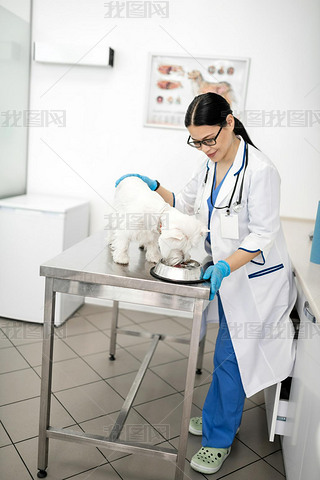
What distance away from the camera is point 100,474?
1.67 m

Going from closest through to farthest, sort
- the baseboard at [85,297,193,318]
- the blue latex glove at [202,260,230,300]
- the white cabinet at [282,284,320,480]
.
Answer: the white cabinet at [282,284,320,480], the blue latex glove at [202,260,230,300], the baseboard at [85,297,193,318]

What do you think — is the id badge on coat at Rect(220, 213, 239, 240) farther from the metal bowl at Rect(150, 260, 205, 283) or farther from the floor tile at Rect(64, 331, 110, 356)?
the floor tile at Rect(64, 331, 110, 356)

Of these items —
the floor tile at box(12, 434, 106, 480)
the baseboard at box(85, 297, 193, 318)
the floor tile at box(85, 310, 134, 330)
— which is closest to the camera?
the floor tile at box(12, 434, 106, 480)

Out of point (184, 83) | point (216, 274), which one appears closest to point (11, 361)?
point (216, 274)

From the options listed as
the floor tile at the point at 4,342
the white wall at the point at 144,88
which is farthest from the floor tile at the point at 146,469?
the white wall at the point at 144,88

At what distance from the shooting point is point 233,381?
1.78 metres

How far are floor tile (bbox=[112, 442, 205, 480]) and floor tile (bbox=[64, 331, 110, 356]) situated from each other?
39.5 inches

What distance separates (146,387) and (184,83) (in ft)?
7.33

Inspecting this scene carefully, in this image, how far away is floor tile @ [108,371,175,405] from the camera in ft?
7.47

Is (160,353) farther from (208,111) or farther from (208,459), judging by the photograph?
(208,111)

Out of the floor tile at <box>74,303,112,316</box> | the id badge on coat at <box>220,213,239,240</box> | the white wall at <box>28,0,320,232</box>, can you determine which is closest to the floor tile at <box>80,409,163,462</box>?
the id badge on coat at <box>220,213,239,240</box>

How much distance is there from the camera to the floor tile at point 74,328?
2.95m

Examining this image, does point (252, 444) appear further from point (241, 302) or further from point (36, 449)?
point (36, 449)

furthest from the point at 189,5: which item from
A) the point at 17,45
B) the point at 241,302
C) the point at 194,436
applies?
the point at 194,436
